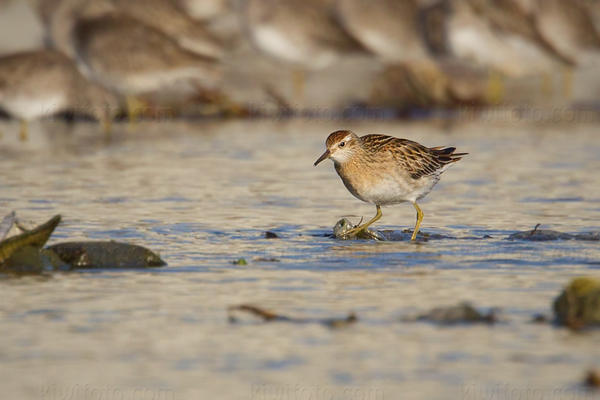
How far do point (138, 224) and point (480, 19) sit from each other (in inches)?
537

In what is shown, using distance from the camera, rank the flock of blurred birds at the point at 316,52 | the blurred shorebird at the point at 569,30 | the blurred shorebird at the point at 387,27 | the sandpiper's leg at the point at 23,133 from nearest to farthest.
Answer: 1. the sandpiper's leg at the point at 23,133
2. the flock of blurred birds at the point at 316,52
3. the blurred shorebird at the point at 569,30
4. the blurred shorebird at the point at 387,27

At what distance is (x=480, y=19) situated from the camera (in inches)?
874

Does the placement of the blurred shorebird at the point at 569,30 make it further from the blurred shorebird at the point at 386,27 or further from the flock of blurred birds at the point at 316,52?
the blurred shorebird at the point at 386,27

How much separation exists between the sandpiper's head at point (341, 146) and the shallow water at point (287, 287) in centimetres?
61

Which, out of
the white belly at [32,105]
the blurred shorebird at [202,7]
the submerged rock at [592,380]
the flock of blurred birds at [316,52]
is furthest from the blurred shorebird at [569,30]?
the submerged rock at [592,380]

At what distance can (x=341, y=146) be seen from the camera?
378 inches

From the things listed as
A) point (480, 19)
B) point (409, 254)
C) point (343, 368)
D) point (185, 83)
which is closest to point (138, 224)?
point (409, 254)

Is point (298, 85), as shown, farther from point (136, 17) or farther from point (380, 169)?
point (380, 169)

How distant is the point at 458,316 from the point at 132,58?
42.0 ft

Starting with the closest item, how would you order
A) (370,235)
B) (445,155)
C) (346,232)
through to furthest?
(346,232) → (370,235) → (445,155)

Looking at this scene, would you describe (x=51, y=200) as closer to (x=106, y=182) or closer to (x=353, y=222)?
(x=106, y=182)

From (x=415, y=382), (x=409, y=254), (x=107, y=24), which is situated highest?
(x=107, y=24)

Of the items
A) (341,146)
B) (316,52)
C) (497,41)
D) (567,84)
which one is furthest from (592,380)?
(567,84)

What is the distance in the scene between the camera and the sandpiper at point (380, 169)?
9461 millimetres
